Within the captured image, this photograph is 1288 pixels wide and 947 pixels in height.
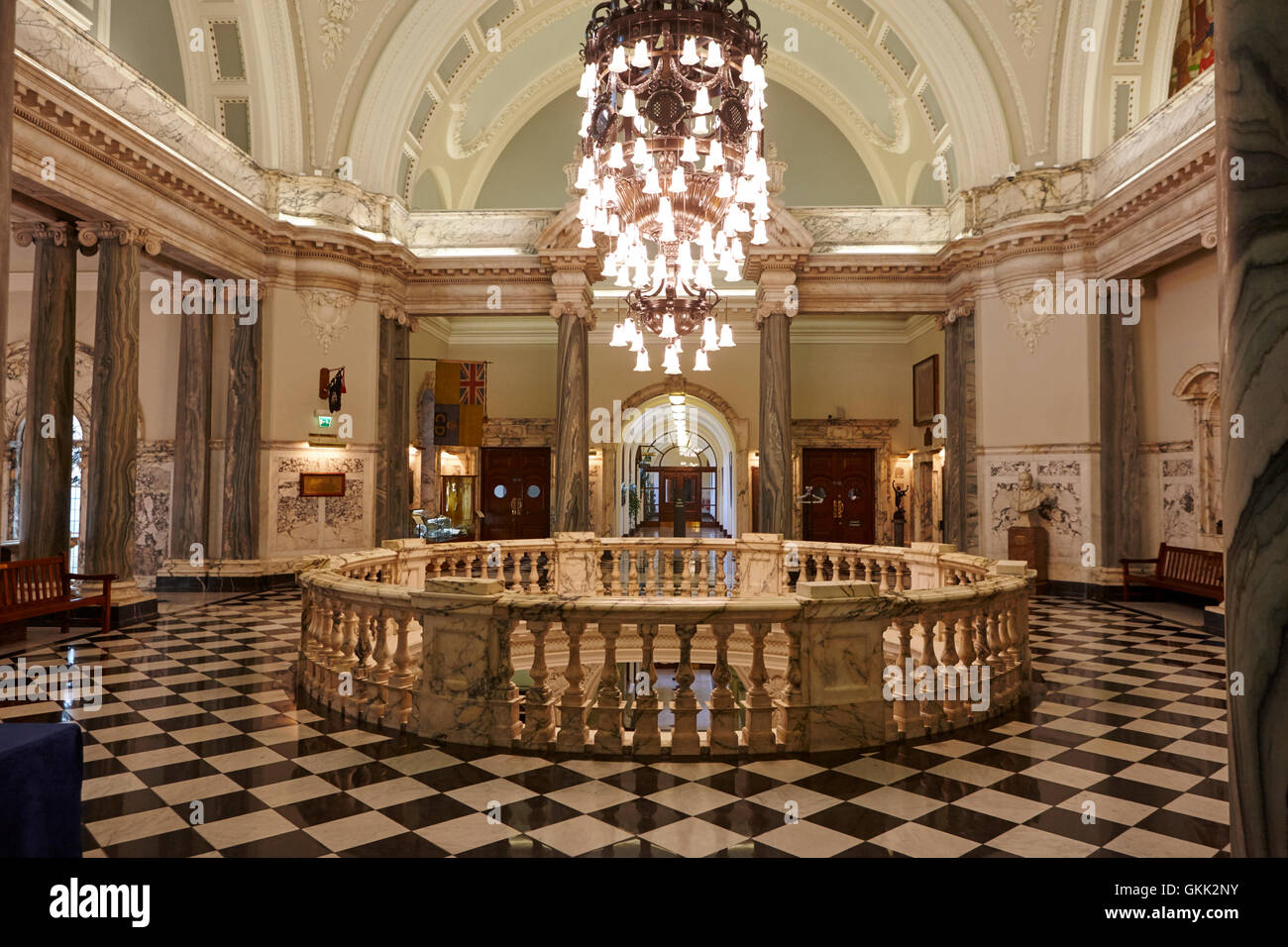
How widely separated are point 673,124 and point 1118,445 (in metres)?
9.28

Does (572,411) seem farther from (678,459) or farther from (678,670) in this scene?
(678,459)

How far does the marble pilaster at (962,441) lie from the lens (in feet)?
43.3

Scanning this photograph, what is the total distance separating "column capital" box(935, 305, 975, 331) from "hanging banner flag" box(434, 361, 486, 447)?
8.72 metres

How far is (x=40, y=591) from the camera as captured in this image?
762cm

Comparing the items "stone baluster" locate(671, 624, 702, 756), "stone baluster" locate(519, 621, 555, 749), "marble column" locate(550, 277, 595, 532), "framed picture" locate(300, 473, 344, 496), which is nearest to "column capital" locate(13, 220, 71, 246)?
"framed picture" locate(300, 473, 344, 496)

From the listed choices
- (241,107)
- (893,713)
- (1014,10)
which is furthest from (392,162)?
(893,713)

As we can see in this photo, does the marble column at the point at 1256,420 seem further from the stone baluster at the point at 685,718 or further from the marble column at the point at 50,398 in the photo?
the marble column at the point at 50,398

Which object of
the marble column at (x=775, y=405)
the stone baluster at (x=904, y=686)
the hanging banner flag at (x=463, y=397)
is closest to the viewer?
the stone baluster at (x=904, y=686)

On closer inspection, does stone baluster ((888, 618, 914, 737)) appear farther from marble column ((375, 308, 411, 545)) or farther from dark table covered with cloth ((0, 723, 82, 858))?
marble column ((375, 308, 411, 545))

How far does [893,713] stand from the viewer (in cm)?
477

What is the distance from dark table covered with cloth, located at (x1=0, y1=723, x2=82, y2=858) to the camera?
208 centimetres

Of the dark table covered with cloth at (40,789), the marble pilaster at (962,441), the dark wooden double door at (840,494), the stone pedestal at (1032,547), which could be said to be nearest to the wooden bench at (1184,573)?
the stone pedestal at (1032,547)

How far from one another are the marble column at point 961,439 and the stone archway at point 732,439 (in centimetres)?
545
